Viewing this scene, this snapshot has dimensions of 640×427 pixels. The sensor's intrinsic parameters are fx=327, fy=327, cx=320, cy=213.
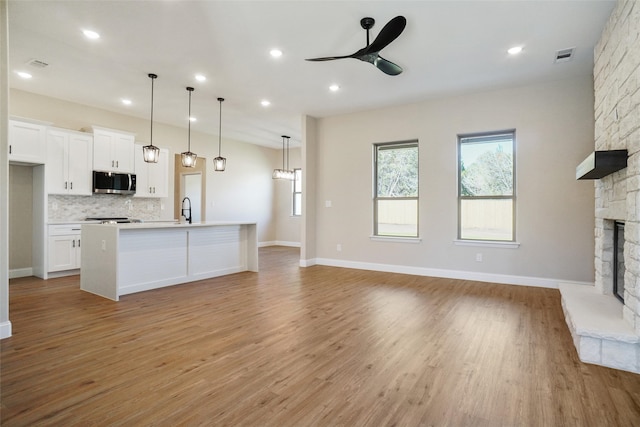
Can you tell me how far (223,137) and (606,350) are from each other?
8450 mm

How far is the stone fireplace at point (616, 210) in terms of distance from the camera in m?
2.39

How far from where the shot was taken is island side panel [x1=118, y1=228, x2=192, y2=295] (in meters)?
4.29

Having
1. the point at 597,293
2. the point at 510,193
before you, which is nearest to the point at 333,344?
the point at 597,293

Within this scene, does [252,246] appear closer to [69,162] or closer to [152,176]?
[152,176]

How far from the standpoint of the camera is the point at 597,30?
3.45 metres

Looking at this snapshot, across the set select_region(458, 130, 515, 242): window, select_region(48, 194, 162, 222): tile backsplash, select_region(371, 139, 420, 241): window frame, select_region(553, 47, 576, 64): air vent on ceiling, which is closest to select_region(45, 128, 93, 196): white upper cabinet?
select_region(48, 194, 162, 222): tile backsplash

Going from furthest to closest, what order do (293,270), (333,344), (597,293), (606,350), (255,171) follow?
(255,171) < (293,270) < (597,293) < (333,344) < (606,350)

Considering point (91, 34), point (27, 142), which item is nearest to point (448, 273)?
point (91, 34)

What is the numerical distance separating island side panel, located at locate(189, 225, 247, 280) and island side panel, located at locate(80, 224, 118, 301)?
114 centimetres

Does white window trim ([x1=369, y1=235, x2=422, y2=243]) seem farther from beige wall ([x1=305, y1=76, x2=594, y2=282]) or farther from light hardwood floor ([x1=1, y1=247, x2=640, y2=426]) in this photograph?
light hardwood floor ([x1=1, y1=247, x2=640, y2=426])

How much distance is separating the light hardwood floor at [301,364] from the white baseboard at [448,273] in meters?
0.75

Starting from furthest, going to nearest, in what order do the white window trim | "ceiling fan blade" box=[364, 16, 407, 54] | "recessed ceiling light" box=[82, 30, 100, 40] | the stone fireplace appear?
the white window trim → "recessed ceiling light" box=[82, 30, 100, 40] → "ceiling fan blade" box=[364, 16, 407, 54] → the stone fireplace

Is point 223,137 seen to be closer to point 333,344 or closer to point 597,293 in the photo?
point 333,344

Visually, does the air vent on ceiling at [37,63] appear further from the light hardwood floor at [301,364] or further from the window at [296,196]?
the window at [296,196]
